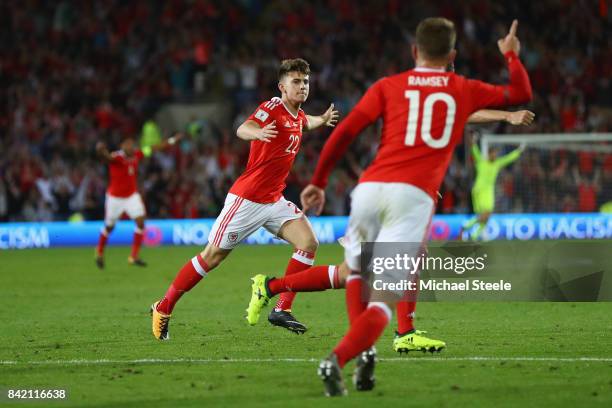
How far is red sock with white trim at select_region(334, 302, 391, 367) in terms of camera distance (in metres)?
6.38

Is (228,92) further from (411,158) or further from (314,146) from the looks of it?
(411,158)

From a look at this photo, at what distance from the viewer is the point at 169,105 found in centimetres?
2908

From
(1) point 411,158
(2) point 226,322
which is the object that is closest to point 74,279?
(2) point 226,322

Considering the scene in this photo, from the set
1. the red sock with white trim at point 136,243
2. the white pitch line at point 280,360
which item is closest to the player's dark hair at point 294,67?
the white pitch line at point 280,360

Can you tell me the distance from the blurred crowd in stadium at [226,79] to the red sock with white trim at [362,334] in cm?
1768

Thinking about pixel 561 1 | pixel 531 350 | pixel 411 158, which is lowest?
pixel 531 350

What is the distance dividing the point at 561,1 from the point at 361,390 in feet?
75.9

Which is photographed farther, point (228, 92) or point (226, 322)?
point (228, 92)

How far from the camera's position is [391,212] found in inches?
258

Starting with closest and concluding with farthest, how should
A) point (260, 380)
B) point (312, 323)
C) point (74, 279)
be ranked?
1. point (260, 380)
2. point (312, 323)
3. point (74, 279)

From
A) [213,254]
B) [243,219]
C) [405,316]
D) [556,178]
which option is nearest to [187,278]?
[213,254]

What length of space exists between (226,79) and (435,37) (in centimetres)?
2295

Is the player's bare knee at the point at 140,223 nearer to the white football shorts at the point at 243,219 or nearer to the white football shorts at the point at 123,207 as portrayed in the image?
the white football shorts at the point at 123,207

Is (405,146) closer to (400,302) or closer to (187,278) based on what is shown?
(400,302)
